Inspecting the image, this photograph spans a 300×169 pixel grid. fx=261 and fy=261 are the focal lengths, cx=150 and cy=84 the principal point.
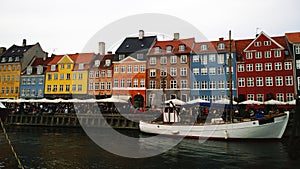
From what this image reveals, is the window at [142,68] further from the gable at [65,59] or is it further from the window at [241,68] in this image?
the window at [241,68]

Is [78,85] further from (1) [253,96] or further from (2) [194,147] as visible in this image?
(2) [194,147]

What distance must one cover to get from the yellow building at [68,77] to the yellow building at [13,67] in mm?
6338

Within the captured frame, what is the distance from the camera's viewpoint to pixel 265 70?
1499 inches

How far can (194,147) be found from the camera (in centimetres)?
1884

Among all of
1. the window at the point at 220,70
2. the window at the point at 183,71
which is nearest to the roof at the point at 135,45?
the window at the point at 183,71

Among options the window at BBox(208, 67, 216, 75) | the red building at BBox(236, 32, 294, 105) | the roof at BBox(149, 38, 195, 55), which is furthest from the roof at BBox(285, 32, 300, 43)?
the roof at BBox(149, 38, 195, 55)

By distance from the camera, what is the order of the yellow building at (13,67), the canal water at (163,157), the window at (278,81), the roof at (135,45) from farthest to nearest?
1. the yellow building at (13,67)
2. the roof at (135,45)
3. the window at (278,81)
4. the canal water at (163,157)

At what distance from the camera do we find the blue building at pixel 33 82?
49656mm

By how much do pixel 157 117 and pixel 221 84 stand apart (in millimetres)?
15431

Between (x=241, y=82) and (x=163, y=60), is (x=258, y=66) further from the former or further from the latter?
(x=163, y=60)

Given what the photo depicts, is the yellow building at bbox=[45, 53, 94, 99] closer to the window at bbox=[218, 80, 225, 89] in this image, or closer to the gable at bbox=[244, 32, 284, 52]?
the window at bbox=[218, 80, 225, 89]

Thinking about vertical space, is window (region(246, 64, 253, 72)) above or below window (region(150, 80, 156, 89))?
above

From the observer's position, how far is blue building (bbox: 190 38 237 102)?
39.5 meters

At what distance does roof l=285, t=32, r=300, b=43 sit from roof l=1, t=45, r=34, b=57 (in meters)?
48.4
